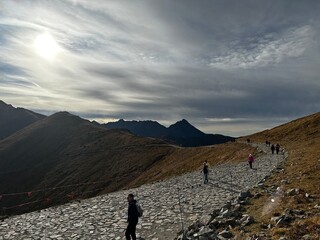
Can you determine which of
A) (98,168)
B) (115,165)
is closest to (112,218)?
(115,165)

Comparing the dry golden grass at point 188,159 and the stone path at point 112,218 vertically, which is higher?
the dry golden grass at point 188,159

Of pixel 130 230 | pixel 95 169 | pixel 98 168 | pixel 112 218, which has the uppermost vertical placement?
pixel 130 230

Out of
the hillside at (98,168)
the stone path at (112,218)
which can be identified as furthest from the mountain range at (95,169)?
the stone path at (112,218)

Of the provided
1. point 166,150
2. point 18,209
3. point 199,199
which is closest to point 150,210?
point 199,199

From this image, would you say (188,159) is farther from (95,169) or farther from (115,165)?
(95,169)

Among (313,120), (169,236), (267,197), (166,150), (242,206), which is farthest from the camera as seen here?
(166,150)

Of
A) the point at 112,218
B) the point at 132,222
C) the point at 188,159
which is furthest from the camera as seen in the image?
the point at 188,159

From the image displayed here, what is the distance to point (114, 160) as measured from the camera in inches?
5994

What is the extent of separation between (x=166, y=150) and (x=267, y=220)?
125191 mm

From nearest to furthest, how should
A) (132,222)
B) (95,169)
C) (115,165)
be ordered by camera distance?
(132,222) < (115,165) < (95,169)

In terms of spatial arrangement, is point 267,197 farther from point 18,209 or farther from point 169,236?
point 18,209

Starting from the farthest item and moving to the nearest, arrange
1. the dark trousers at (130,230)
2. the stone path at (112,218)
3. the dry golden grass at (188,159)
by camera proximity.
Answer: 1. the dry golden grass at (188,159)
2. the stone path at (112,218)
3. the dark trousers at (130,230)

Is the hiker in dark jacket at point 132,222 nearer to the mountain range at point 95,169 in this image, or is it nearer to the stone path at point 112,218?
the stone path at point 112,218

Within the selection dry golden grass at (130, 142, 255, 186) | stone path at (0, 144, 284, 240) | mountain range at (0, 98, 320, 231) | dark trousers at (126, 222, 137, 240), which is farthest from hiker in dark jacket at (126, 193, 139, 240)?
dry golden grass at (130, 142, 255, 186)
